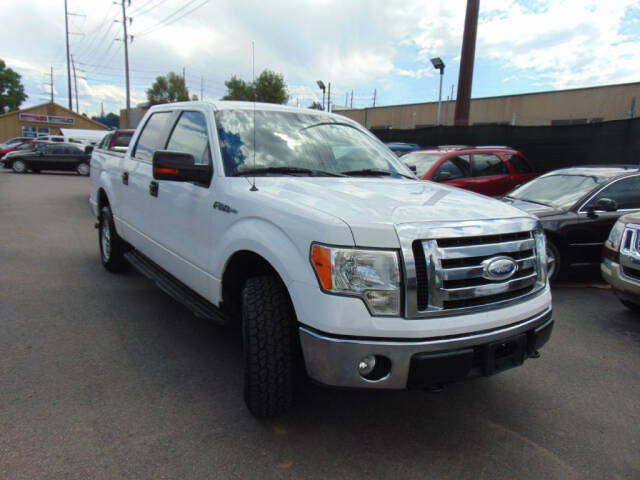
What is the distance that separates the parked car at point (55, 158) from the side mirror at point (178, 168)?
74.6ft

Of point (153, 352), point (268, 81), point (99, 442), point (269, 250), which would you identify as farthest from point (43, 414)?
point (268, 81)

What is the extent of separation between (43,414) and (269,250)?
1.65 metres

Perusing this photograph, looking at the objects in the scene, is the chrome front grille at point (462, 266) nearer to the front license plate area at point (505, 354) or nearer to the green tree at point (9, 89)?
the front license plate area at point (505, 354)

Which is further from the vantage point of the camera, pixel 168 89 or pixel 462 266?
pixel 168 89

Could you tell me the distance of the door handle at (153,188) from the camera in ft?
13.0

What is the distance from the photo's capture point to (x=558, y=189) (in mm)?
6547

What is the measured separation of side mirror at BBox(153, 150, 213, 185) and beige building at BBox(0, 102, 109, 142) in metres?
62.3

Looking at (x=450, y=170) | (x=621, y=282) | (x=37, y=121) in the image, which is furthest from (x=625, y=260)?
(x=37, y=121)

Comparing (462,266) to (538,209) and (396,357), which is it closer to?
(396,357)

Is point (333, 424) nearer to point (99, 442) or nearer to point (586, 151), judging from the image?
point (99, 442)

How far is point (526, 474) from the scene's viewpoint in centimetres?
237

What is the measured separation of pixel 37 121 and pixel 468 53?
58444 millimetres

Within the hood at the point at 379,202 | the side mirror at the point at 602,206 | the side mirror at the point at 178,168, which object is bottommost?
the side mirror at the point at 602,206

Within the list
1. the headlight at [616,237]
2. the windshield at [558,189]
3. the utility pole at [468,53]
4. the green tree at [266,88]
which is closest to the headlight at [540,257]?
the headlight at [616,237]
